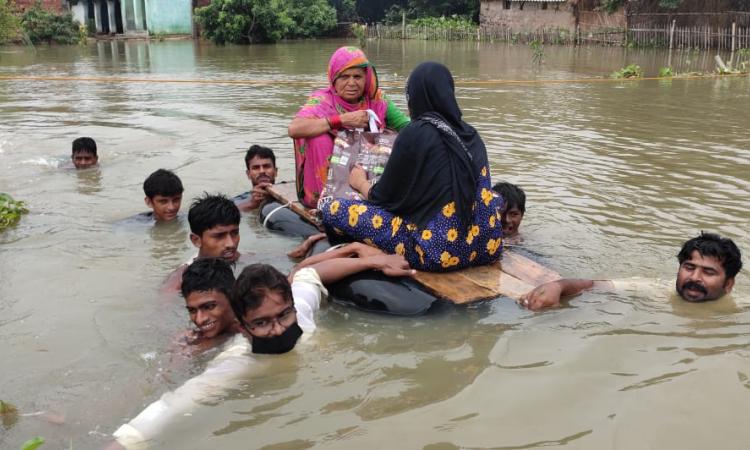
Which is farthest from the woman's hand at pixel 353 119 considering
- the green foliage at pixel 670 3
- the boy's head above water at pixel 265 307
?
the green foliage at pixel 670 3

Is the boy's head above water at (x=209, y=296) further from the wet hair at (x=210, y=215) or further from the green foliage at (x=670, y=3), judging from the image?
the green foliage at (x=670, y=3)

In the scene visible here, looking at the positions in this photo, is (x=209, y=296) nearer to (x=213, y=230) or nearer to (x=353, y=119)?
(x=213, y=230)

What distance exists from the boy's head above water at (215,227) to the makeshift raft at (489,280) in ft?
4.19

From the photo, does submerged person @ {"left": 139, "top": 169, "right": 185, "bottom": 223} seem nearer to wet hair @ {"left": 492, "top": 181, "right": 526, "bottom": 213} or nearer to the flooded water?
the flooded water

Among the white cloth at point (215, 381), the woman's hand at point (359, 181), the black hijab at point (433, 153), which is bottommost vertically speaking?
the white cloth at point (215, 381)

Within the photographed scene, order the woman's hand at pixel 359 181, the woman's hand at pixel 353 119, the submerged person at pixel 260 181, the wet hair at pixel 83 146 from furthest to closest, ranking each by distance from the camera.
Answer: the wet hair at pixel 83 146, the submerged person at pixel 260 181, the woman's hand at pixel 353 119, the woman's hand at pixel 359 181

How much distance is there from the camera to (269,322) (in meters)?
3.18

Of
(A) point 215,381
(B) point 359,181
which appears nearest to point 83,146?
(B) point 359,181

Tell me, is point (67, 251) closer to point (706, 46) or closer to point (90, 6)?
point (706, 46)

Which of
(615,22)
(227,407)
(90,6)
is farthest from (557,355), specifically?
(90,6)

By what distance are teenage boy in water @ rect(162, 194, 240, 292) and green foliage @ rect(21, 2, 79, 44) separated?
106 feet

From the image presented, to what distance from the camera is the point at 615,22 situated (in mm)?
26078

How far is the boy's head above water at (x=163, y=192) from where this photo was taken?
5473 mm

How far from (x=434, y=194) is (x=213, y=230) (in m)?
1.46
